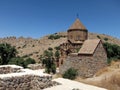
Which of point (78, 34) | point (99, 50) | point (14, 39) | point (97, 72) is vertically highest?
point (14, 39)

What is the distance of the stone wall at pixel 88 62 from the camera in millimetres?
27547

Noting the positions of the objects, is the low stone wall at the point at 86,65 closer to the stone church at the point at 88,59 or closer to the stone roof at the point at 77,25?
the stone church at the point at 88,59

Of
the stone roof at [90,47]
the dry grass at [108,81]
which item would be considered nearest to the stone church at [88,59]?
the stone roof at [90,47]

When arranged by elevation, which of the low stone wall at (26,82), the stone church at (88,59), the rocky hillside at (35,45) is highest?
the rocky hillside at (35,45)

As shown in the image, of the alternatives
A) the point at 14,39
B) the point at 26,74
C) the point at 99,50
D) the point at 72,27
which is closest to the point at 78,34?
the point at 72,27

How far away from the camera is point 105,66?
29.8m

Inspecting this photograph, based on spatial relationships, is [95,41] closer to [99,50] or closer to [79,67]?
[99,50]

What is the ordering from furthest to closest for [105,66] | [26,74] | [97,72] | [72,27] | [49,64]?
[72,27] → [49,64] → [105,66] → [97,72] → [26,74]

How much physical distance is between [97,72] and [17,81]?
64.1 ft

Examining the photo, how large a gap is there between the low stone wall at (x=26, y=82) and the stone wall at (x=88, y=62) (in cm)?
1801

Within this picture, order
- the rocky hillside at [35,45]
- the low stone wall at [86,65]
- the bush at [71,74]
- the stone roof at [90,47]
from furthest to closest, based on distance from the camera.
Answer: the rocky hillside at [35,45] → the stone roof at [90,47] → the low stone wall at [86,65] → the bush at [71,74]

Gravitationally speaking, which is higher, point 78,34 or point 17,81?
point 78,34

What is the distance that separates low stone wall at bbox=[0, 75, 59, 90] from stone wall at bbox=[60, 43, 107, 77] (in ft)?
59.1

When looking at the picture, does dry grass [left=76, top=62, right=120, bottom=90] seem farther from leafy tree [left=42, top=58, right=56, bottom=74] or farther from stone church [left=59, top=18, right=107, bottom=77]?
leafy tree [left=42, top=58, right=56, bottom=74]
